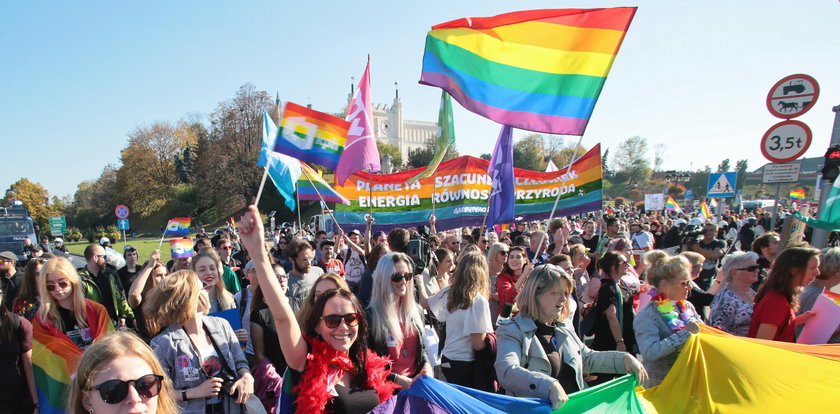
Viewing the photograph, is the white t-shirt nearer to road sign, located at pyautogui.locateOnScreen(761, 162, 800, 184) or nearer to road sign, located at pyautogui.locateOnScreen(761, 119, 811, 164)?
road sign, located at pyautogui.locateOnScreen(761, 119, 811, 164)

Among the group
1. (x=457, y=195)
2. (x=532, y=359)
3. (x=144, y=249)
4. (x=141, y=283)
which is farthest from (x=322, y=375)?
(x=144, y=249)

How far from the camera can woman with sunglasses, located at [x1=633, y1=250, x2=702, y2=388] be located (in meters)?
3.25

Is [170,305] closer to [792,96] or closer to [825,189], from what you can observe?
[792,96]

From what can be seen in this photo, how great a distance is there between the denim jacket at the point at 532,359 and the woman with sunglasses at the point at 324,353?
0.67 metres

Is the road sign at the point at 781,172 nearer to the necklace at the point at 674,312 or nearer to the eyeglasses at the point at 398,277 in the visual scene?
the necklace at the point at 674,312

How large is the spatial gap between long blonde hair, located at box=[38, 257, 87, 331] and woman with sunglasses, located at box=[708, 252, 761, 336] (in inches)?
202

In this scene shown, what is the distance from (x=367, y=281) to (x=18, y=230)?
20.7 meters

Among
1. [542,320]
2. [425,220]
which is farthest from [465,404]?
[425,220]

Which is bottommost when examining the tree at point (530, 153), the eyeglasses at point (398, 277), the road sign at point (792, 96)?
the eyeglasses at point (398, 277)

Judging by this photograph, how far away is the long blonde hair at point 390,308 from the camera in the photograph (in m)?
3.12

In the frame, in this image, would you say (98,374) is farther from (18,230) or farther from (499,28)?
(18,230)

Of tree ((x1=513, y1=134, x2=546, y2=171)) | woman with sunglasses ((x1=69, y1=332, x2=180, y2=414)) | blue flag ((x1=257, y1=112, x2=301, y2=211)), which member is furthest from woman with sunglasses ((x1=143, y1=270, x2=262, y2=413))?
tree ((x1=513, y1=134, x2=546, y2=171))

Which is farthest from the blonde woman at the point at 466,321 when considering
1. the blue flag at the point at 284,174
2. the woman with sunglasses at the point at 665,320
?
the blue flag at the point at 284,174

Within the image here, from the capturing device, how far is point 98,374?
1832 millimetres
